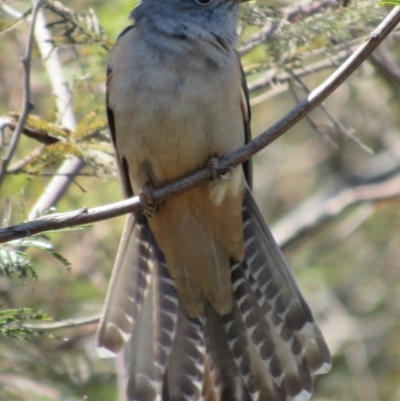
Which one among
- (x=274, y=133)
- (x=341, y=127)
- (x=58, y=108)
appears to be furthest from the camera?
(x=58, y=108)

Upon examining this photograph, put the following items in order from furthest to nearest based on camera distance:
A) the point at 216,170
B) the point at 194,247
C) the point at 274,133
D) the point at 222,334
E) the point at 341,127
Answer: the point at 341,127, the point at 194,247, the point at 222,334, the point at 216,170, the point at 274,133

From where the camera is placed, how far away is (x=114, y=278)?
16.4 feet

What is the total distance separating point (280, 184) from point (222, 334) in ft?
11.7

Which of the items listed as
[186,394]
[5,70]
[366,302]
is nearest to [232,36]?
[186,394]

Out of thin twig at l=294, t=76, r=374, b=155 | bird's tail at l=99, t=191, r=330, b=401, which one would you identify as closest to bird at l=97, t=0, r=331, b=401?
bird's tail at l=99, t=191, r=330, b=401

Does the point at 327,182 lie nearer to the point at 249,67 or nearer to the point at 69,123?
the point at 249,67

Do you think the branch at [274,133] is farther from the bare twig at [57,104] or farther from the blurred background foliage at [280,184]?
the bare twig at [57,104]

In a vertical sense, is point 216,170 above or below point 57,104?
below

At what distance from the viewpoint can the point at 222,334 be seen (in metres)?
5.04

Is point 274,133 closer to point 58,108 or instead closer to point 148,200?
point 148,200

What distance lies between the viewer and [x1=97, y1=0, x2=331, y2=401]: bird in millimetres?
4631

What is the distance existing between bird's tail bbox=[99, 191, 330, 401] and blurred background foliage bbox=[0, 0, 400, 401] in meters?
0.42

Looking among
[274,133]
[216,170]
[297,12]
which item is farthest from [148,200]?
[297,12]

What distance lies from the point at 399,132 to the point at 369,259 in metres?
1.30
